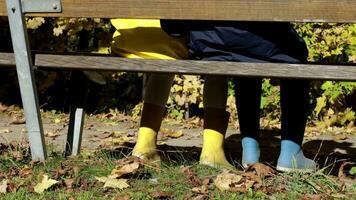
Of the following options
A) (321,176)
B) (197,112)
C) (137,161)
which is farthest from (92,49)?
(321,176)

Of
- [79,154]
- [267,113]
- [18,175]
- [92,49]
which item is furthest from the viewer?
[92,49]

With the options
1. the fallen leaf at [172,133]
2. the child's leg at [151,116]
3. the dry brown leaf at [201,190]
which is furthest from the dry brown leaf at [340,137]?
the dry brown leaf at [201,190]

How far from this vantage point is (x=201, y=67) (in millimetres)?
3281

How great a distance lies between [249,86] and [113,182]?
0.97 metres

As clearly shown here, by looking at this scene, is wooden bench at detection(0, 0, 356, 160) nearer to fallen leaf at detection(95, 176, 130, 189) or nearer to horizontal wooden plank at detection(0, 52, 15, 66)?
horizontal wooden plank at detection(0, 52, 15, 66)

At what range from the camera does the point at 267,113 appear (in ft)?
23.5

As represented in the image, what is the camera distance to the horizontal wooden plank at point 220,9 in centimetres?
309

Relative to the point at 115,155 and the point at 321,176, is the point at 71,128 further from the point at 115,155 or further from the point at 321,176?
the point at 321,176

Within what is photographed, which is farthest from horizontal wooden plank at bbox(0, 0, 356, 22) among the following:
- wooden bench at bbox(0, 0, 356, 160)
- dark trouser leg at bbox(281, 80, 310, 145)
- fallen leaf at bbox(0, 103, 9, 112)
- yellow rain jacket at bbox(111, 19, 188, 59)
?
fallen leaf at bbox(0, 103, 9, 112)

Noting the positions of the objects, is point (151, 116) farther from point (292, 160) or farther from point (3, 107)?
point (3, 107)

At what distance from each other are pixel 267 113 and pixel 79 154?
11.5 feet

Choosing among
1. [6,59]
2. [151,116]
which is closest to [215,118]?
[151,116]

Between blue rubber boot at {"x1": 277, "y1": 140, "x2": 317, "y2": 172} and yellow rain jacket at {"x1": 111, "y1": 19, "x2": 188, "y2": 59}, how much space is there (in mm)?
733

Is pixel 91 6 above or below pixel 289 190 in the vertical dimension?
above
